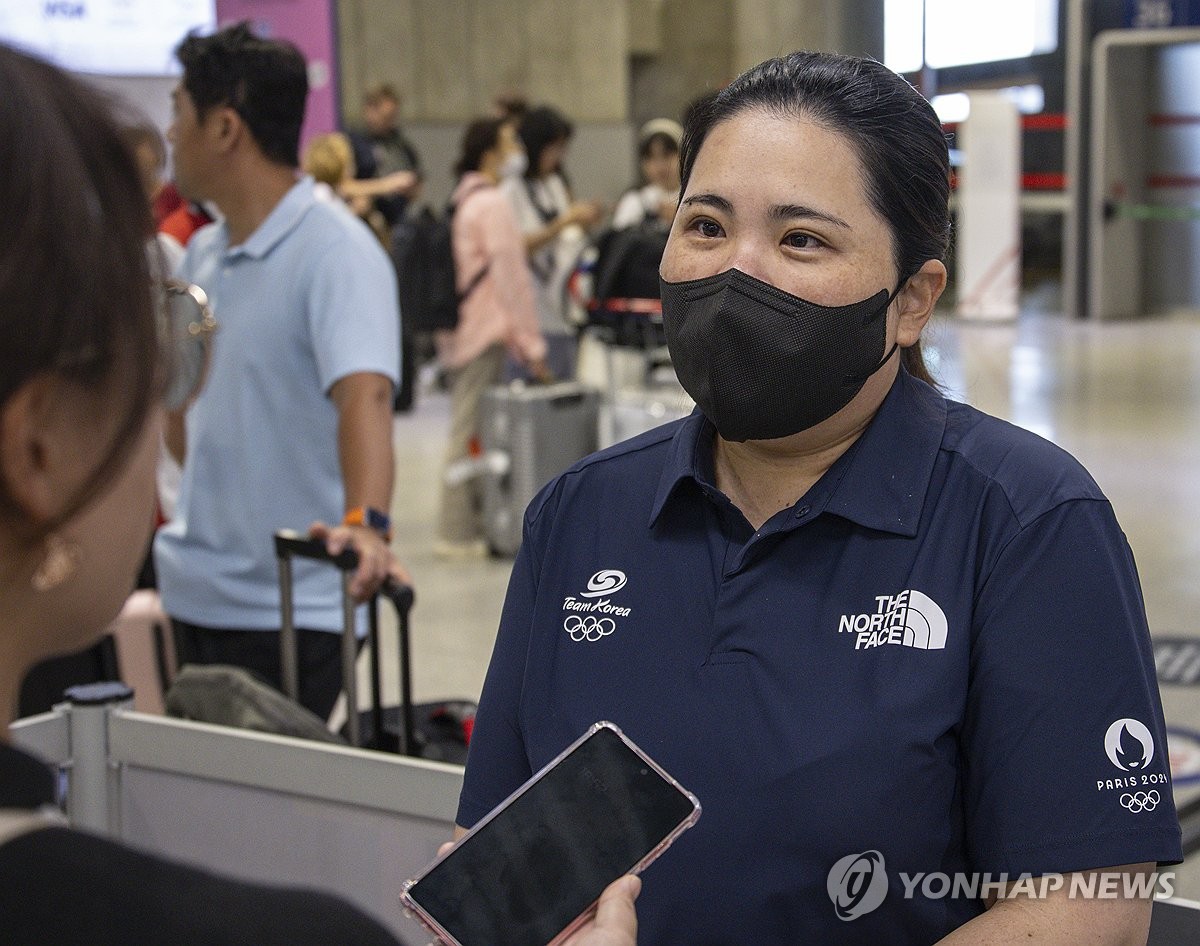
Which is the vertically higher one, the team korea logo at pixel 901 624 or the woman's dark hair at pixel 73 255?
the woman's dark hair at pixel 73 255

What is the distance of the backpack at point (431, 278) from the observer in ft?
22.3

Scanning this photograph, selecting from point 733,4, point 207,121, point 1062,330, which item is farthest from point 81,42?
point 733,4

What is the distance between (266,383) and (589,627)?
162cm

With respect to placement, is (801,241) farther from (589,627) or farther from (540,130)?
(540,130)

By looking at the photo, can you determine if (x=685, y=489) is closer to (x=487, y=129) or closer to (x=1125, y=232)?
(x=487, y=129)

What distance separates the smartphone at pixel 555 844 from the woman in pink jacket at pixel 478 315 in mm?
5513

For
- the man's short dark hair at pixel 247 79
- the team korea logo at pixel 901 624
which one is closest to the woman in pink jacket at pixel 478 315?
the man's short dark hair at pixel 247 79

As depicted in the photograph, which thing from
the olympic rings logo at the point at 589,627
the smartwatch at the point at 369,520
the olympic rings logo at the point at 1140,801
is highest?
the olympic rings logo at the point at 589,627

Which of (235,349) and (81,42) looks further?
(81,42)

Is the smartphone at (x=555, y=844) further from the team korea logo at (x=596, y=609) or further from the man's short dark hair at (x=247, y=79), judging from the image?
the man's short dark hair at (x=247, y=79)

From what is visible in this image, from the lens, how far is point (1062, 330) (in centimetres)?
1458

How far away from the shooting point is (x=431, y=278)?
6898 millimetres

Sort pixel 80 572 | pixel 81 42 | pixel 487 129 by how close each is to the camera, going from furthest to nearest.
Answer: pixel 487 129, pixel 81 42, pixel 80 572

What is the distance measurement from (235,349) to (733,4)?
1691 centimetres
